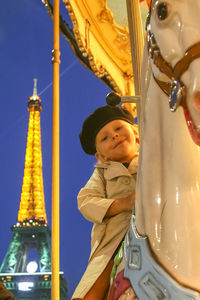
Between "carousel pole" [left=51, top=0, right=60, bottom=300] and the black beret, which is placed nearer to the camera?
the black beret

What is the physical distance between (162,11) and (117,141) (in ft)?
1.98

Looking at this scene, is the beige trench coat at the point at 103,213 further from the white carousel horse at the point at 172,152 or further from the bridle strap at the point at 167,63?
the bridle strap at the point at 167,63

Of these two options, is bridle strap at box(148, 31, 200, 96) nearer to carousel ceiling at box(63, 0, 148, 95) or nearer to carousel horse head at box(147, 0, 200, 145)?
carousel horse head at box(147, 0, 200, 145)

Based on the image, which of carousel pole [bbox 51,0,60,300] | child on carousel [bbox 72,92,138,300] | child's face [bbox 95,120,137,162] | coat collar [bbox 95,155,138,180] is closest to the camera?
child on carousel [bbox 72,92,138,300]

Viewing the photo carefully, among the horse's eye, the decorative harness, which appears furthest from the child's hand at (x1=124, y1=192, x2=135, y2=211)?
the horse's eye

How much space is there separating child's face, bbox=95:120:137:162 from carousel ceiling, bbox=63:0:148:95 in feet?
4.51

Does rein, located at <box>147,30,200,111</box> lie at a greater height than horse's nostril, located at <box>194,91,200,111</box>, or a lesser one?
greater

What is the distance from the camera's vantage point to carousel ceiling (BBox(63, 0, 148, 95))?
251cm

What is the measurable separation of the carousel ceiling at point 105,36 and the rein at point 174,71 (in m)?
1.81

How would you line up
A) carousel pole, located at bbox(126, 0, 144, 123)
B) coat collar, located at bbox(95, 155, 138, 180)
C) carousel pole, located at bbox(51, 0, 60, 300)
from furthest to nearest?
carousel pole, located at bbox(51, 0, 60, 300)
carousel pole, located at bbox(126, 0, 144, 123)
coat collar, located at bbox(95, 155, 138, 180)

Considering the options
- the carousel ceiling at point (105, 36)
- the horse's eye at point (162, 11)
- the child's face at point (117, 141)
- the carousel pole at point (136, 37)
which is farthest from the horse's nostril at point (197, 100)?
the carousel ceiling at point (105, 36)

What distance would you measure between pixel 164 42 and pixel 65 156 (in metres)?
27.5

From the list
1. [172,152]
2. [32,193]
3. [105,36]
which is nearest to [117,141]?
[172,152]

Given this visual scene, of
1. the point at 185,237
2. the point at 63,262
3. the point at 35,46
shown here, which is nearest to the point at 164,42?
the point at 185,237
